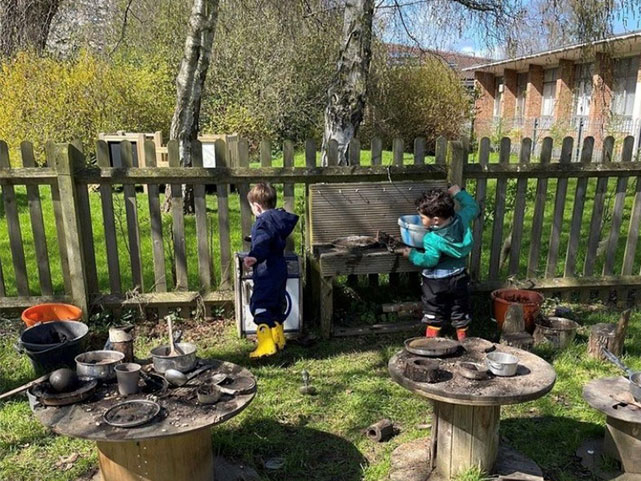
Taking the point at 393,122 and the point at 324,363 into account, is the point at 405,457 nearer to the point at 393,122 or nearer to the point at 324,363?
the point at 324,363

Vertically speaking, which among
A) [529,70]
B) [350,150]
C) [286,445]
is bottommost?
[286,445]

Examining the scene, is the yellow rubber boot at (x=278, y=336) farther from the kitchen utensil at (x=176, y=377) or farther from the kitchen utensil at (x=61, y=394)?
the kitchen utensil at (x=61, y=394)

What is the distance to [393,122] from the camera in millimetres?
18844

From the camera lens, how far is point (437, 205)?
4371mm

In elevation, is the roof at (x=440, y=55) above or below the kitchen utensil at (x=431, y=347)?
above

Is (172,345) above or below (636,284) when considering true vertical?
above

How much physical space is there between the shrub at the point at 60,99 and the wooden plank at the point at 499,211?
8.99 meters

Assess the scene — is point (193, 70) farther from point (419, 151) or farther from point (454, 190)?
point (454, 190)

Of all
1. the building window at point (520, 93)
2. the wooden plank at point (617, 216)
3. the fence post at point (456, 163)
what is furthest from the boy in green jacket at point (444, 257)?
the building window at point (520, 93)

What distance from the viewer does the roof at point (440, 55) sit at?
8266mm

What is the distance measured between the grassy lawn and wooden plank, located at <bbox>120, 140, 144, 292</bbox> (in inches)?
21.9

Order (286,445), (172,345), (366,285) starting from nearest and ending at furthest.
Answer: (172,345), (286,445), (366,285)

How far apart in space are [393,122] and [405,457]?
16.5 m

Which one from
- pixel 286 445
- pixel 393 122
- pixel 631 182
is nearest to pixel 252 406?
pixel 286 445
